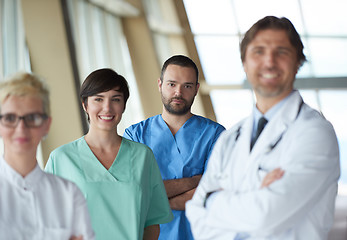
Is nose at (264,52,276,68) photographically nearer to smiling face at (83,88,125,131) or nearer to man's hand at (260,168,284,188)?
man's hand at (260,168,284,188)

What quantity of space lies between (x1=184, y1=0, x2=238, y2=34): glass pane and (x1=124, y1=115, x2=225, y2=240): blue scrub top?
4427 mm

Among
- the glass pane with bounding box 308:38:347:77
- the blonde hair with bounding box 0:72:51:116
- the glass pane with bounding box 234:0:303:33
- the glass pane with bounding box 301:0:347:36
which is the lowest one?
the blonde hair with bounding box 0:72:51:116

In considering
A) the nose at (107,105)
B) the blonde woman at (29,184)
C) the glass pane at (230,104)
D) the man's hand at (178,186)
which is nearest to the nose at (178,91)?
the man's hand at (178,186)

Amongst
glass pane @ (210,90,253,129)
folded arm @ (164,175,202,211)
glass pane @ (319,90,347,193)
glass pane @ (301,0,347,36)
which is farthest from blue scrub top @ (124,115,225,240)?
glass pane @ (301,0,347,36)

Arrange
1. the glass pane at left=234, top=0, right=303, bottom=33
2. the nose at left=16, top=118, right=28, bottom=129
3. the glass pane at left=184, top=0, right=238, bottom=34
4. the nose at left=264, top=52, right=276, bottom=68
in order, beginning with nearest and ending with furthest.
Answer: the nose at left=16, top=118, right=28, bottom=129
the nose at left=264, top=52, right=276, bottom=68
the glass pane at left=184, top=0, right=238, bottom=34
the glass pane at left=234, top=0, right=303, bottom=33

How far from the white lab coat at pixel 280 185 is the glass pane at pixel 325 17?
5793 mm

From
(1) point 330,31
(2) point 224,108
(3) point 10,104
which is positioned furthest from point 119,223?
(1) point 330,31

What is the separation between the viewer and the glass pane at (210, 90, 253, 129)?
6.65 meters

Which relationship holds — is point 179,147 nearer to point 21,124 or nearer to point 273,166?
point 273,166

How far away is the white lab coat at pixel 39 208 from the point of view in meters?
1.32

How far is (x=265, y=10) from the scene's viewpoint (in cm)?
669

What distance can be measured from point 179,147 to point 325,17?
5379 millimetres

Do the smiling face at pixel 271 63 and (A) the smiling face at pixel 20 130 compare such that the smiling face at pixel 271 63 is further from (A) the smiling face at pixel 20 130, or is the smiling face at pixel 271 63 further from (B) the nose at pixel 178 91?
(B) the nose at pixel 178 91

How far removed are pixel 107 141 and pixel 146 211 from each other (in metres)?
0.34
